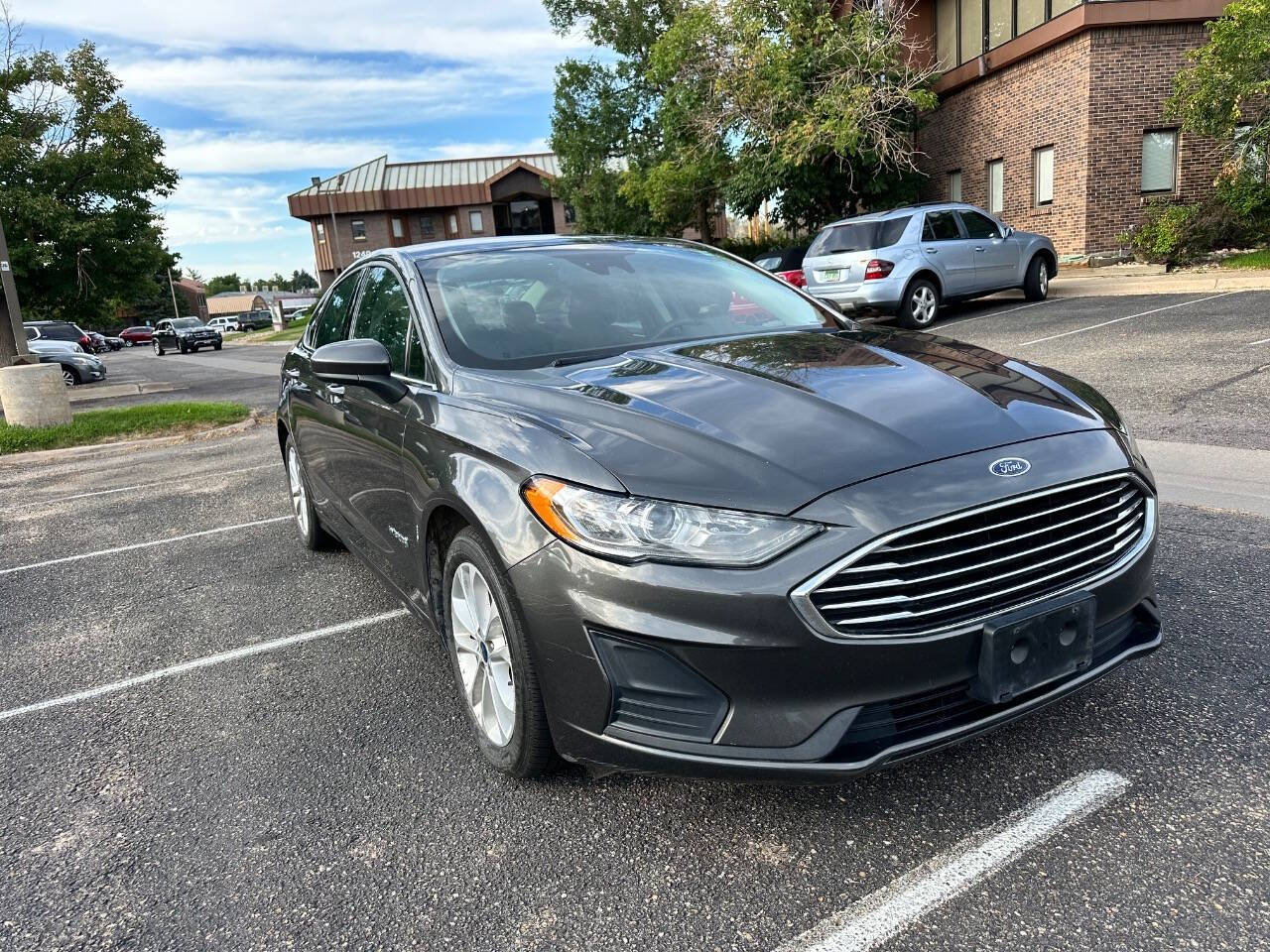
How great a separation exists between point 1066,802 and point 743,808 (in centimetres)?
88

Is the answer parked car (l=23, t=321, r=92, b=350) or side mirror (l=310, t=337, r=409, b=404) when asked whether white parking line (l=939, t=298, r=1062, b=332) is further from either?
parked car (l=23, t=321, r=92, b=350)

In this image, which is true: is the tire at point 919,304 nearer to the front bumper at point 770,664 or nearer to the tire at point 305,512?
the tire at point 305,512

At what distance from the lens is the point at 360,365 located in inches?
133

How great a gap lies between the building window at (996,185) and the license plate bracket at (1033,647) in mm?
21667

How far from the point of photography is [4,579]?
5.54 meters

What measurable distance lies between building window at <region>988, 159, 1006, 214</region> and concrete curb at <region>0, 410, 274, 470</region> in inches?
697

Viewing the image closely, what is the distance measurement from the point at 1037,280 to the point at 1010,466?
1496 cm

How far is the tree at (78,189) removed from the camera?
15797 mm

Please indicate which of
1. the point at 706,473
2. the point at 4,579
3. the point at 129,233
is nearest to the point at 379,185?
the point at 129,233

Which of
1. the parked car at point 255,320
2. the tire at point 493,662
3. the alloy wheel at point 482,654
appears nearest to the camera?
the tire at point 493,662

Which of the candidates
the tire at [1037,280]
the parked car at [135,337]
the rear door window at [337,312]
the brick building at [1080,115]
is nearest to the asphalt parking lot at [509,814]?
the rear door window at [337,312]

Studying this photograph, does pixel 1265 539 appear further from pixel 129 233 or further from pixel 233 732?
pixel 129 233

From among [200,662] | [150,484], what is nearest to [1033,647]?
[200,662]

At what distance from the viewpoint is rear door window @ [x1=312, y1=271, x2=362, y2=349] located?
4602mm
